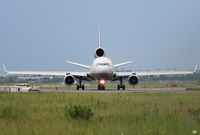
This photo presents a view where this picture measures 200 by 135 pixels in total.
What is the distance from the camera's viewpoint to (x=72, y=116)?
14.0 metres

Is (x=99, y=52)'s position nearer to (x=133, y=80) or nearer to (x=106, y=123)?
(x=133, y=80)

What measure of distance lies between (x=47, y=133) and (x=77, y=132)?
927mm

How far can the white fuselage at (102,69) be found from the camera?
1763 inches

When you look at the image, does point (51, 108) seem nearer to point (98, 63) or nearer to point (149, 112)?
point (149, 112)

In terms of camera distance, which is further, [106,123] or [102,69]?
[102,69]

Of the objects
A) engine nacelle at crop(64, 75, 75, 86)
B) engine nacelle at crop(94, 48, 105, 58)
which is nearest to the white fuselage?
engine nacelle at crop(64, 75, 75, 86)

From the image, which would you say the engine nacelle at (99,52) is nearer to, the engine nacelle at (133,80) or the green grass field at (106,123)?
the engine nacelle at (133,80)

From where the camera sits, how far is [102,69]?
4447 centimetres

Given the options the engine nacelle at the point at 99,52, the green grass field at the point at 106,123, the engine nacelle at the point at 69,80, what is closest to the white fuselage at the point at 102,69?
the engine nacelle at the point at 69,80

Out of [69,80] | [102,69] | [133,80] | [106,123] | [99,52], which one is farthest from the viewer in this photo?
[99,52]

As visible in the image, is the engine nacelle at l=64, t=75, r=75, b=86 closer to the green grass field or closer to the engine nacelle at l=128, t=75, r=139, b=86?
the engine nacelle at l=128, t=75, r=139, b=86

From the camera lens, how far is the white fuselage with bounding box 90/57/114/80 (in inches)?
1763

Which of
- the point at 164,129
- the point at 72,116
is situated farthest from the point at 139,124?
the point at 72,116

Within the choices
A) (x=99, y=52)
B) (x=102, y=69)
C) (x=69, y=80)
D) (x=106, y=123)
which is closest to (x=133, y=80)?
(x=102, y=69)
